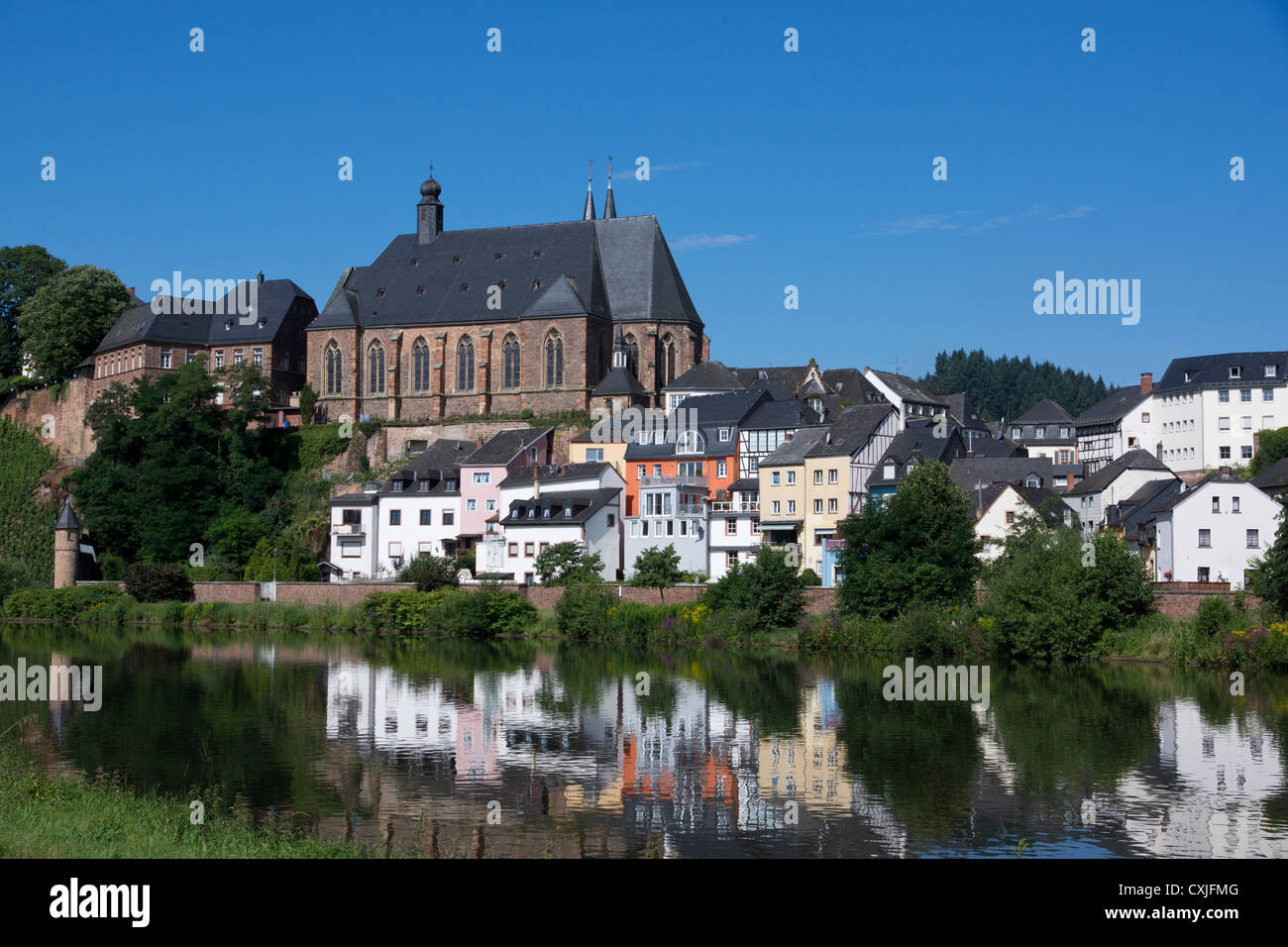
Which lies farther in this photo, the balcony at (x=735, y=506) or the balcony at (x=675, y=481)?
the balcony at (x=675, y=481)

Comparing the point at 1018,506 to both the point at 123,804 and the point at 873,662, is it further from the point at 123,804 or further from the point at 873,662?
the point at 123,804

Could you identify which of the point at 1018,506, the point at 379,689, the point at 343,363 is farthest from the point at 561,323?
the point at 379,689

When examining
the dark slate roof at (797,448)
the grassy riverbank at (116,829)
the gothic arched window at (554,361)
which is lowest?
the grassy riverbank at (116,829)

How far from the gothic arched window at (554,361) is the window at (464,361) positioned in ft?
17.4

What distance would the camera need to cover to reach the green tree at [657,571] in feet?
181

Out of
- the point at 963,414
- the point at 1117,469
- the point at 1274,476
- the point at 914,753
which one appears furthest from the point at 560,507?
the point at 963,414

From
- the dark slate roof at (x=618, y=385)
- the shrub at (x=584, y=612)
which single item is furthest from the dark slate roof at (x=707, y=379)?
the shrub at (x=584, y=612)

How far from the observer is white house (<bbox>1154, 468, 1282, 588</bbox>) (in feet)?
163

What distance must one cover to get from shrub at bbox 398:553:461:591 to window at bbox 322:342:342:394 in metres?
23.8

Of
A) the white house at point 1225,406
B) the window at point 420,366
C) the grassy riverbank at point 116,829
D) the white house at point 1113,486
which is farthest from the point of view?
the window at point 420,366

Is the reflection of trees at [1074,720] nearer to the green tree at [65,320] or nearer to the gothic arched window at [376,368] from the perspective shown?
the gothic arched window at [376,368]

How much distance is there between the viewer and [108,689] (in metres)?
35.4

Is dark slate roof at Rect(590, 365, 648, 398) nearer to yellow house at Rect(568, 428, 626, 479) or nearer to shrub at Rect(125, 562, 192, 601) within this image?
yellow house at Rect(568, 428, 626, 479)

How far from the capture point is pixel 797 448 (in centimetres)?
6241
